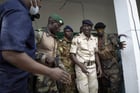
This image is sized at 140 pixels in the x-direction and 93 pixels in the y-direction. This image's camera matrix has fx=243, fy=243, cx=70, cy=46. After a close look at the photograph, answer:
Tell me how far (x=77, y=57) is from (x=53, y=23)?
2.57ft

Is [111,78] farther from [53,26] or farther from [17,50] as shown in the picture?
[17,50]

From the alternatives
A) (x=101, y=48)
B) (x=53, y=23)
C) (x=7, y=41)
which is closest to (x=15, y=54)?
(x=7, y=41)

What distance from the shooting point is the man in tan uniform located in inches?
153

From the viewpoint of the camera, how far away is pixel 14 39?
1.16 m

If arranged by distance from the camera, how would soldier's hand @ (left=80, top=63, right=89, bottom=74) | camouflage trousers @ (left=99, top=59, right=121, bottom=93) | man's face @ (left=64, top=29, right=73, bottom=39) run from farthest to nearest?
man's face @ (left=64, top=29, right=73, bottom=39) → camouflage trousers @ (left=99, top=59, right=121, bottom=93) → soldier's hand @ (left=80, top=63, right=89, bottom=74)

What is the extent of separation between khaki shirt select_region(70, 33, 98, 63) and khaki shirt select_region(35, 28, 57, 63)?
2.12 ft

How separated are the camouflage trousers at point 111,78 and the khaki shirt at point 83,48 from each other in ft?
1.18

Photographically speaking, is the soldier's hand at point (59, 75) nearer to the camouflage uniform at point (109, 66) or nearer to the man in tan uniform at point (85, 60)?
the man in tan uniform at point (85, 60)

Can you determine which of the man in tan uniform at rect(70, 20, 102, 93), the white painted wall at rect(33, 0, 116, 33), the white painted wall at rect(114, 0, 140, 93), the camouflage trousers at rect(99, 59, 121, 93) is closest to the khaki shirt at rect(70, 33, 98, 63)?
the man in tan uniform at rect(70, 20, 102, 93)

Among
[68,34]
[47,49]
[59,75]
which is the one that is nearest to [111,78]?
[68,34]

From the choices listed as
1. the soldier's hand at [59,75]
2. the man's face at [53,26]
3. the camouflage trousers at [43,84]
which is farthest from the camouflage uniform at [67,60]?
the soldier's hand at [59,75]

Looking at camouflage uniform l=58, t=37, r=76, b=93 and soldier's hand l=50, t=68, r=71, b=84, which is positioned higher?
camouflage uniform l=58, t=37, r=76, b=93

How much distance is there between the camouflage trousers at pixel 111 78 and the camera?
13.6ft

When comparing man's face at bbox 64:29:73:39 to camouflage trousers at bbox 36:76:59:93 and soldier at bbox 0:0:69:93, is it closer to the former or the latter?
camouflage trousers at bbox 36:76:59:93
